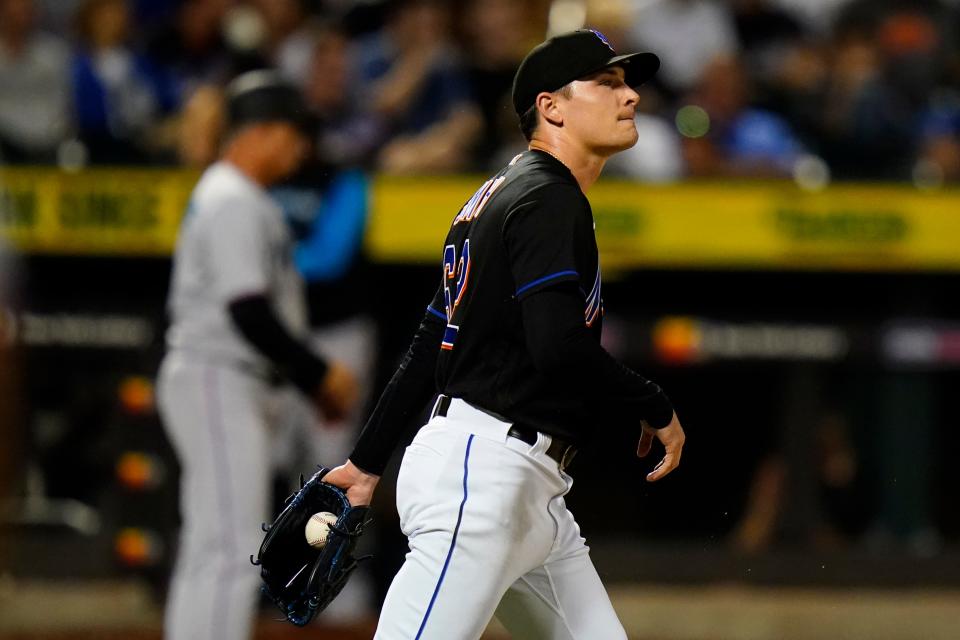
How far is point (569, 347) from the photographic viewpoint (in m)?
3.07

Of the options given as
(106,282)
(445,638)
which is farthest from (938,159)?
(445,638)

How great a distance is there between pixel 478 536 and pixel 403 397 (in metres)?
0.43

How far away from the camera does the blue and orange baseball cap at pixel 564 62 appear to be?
3375 millimetres

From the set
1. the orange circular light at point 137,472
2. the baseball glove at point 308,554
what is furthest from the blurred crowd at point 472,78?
the baseball glove at point 308,554

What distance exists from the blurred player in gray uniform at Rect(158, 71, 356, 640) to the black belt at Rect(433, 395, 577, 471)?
177cm

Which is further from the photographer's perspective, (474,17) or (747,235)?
(474,17)

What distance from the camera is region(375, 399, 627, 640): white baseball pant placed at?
10.4 feet

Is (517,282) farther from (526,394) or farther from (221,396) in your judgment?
(221,396)

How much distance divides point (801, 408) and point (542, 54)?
4.53 meters

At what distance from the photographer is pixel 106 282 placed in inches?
307

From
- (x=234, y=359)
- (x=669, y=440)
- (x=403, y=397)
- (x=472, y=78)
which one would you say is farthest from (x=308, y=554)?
(x=472, y=78)

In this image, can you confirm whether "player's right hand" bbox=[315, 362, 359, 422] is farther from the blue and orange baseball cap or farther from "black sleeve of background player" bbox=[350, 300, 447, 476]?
the blue and orange baseball cap

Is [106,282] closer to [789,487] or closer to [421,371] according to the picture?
[789,487]

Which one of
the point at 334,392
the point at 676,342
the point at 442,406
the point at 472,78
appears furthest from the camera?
the point at 472,78
